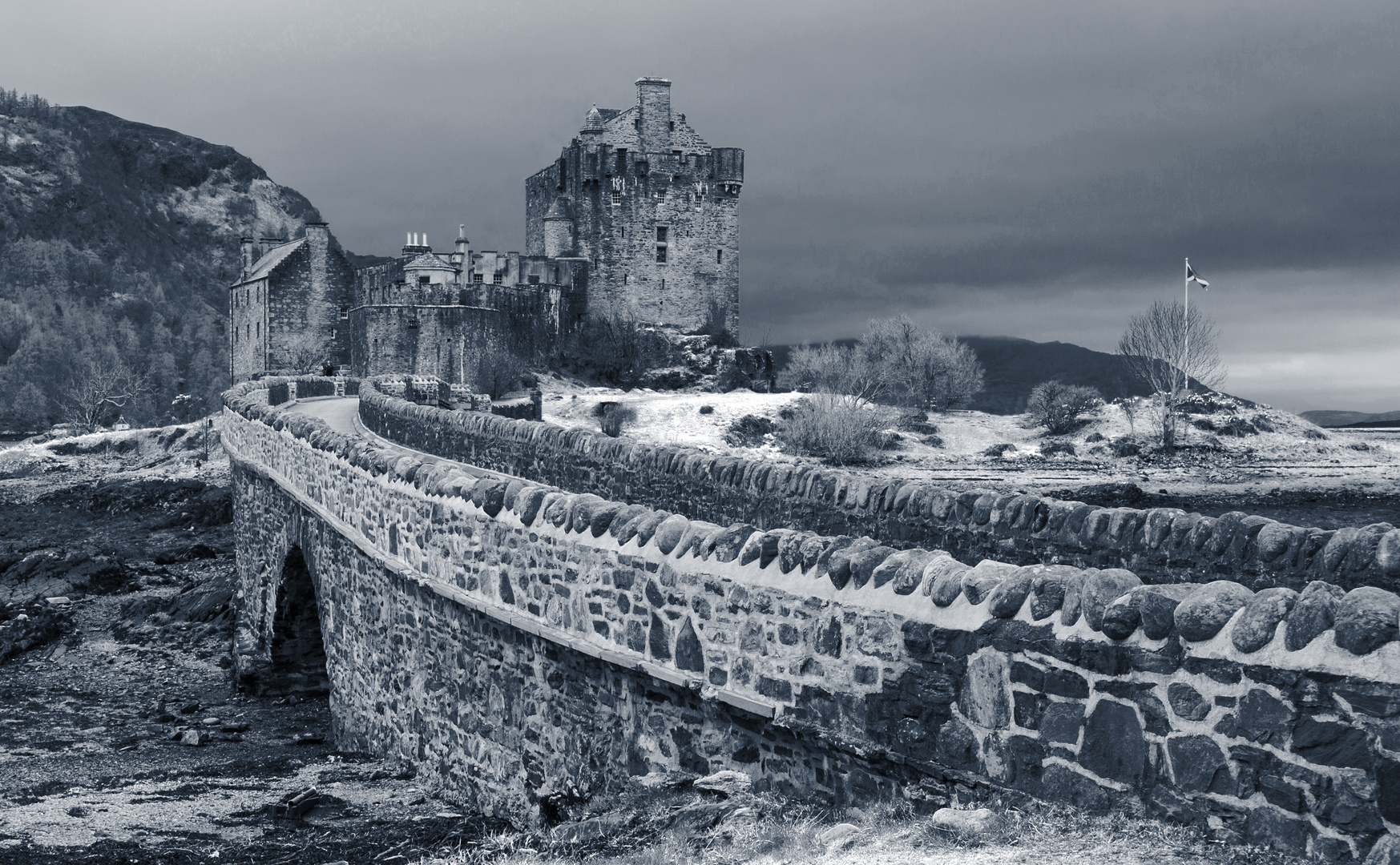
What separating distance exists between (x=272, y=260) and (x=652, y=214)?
19.7 metres

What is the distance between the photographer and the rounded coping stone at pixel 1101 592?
4672 millimetres

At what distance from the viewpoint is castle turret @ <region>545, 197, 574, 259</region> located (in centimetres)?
6419

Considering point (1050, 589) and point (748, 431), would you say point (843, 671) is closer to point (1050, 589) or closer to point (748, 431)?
point (1050, 589)

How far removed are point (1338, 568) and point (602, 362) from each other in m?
53.1

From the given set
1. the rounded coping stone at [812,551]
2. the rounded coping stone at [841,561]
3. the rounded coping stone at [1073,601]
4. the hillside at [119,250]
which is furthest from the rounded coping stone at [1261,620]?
the hillside at [119,250]

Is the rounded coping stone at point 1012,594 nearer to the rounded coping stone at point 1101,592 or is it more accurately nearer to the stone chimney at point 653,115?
the rounded coping stone at point 1101,592

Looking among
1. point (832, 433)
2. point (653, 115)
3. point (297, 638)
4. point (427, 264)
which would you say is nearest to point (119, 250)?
point (653, 115)

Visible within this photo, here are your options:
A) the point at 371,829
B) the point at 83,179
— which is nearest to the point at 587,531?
the point at 371,829

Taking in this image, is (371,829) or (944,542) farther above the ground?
(944,542)

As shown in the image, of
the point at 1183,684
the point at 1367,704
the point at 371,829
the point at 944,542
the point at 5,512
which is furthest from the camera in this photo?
the point at 5,512

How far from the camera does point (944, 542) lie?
9812 mm

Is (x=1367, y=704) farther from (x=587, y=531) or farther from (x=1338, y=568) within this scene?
(x=587, y=531)

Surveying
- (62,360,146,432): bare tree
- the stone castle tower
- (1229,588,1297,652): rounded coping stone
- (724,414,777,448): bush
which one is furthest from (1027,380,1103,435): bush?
(62,360,146,432): bare tree

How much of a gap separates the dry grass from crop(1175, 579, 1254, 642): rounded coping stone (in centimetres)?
74
